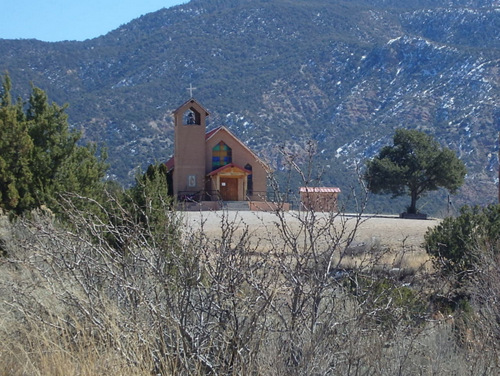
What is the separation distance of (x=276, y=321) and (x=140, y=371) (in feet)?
4.12

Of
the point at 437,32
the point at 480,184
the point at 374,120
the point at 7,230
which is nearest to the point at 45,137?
the point at 7,230

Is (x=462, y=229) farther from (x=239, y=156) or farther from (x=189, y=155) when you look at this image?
(x=239, y=156)

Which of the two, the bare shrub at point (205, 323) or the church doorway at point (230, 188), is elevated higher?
the church doorway at point (230, 188)

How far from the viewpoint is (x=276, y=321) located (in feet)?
20.1

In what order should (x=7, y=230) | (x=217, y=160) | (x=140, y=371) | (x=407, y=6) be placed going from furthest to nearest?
(x=407, y=6) → (x=217, y=160) → (x=7, y=230) → (x=140, y=371)

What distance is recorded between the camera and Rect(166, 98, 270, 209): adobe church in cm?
4734

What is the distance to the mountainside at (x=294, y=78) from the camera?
2945 inches

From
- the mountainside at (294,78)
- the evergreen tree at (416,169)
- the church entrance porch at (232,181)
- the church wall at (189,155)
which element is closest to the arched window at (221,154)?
the church wall at (189,155)

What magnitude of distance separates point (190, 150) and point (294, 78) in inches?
2046

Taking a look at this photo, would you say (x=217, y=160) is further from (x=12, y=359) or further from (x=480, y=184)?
(x=12, y=359)

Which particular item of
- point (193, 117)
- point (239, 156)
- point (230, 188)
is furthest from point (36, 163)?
point (239, 156)

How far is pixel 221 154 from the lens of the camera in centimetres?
4934

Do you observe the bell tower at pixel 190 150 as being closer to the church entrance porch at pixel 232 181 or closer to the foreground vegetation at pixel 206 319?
the church entrance porch at pixel 232 181

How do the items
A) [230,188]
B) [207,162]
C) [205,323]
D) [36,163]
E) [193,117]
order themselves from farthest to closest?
[207,162], [193,117], [230,188], [36,163], [205,323]
